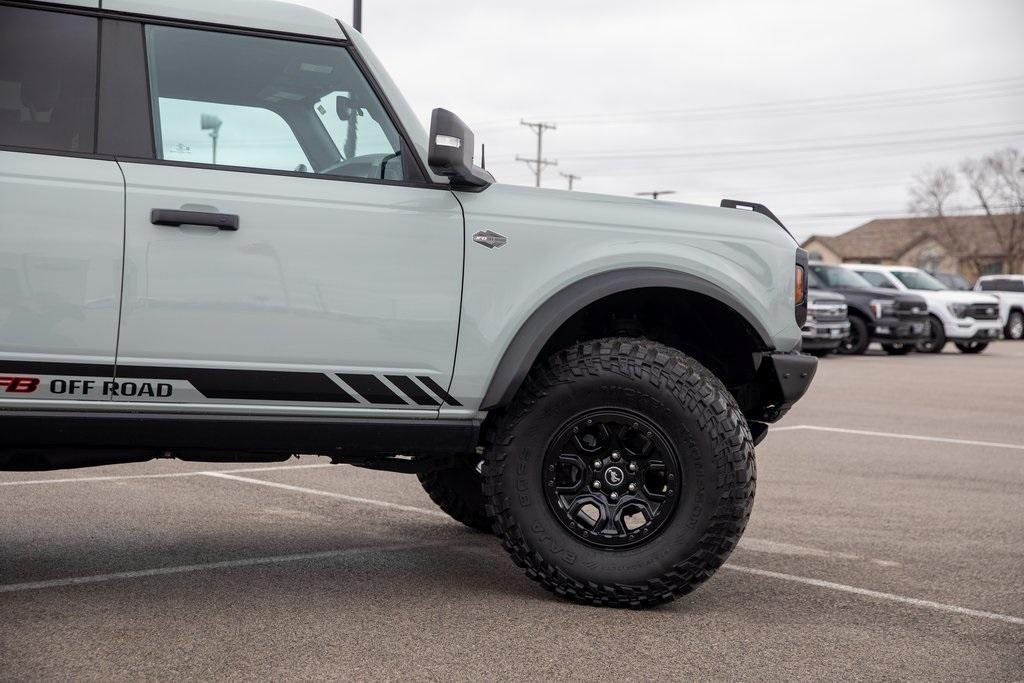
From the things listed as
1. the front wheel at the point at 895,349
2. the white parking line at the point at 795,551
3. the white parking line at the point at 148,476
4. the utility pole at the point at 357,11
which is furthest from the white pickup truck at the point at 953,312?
the white parking line at the point at 795,551

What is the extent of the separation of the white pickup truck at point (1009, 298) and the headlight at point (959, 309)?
916 cm

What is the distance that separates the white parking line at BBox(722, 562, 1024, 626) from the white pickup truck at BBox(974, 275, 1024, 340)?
Result: 106ft

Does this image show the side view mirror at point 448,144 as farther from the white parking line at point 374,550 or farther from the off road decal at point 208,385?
the white parking line at point 374,550

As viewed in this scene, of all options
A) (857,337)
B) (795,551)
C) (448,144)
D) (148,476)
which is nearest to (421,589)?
(448,144)

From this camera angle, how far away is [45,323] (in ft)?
13.0

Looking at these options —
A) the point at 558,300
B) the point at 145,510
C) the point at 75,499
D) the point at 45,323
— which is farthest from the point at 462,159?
the point at 75,499

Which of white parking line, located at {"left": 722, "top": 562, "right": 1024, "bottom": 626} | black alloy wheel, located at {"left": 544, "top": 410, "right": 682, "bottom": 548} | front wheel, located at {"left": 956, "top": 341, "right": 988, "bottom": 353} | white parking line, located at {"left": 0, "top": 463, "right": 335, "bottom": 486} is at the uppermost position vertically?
front wheel, located at {"left": 956, "top": 341, "right": 988, "bottom": 353}

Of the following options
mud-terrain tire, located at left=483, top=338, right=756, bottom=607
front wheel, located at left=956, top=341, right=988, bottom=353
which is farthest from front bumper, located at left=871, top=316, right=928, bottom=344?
mud-terrain tire, located at left=483, top=338, right=756, bottom=607

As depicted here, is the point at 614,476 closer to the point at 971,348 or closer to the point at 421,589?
the point at 421,589

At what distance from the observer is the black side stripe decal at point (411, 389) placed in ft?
14.2

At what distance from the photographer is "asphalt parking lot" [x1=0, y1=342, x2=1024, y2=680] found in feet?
12.2

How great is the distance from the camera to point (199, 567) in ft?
16.1

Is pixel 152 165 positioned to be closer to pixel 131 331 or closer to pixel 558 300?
pixel 131 331

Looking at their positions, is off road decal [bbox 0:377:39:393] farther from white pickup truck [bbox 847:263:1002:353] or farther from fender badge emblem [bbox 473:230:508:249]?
white pickup truck [bbox 847:263:1002:353]
